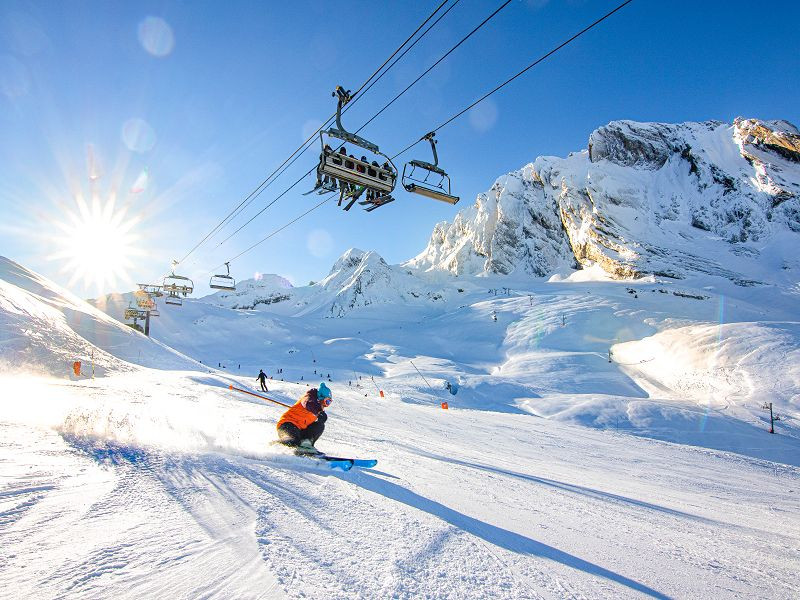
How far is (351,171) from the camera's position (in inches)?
391

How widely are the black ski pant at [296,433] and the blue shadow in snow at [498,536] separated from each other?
1.53 meters

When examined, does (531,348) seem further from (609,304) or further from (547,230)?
(547,230)

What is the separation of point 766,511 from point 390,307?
4582 inches

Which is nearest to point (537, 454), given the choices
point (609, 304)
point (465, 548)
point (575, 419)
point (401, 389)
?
point (465, 548)

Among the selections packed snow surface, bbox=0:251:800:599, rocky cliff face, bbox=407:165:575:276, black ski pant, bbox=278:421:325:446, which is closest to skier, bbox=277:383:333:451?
black ski pant, bbox=278:421:325:446

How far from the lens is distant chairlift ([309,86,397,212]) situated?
383 inches

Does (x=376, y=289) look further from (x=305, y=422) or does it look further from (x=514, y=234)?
Answer: (x=305, y=422)

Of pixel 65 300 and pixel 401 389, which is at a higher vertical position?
pixel 65 300

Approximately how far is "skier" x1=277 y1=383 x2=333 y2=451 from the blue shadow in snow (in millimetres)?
1537

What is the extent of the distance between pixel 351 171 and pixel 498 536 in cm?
871

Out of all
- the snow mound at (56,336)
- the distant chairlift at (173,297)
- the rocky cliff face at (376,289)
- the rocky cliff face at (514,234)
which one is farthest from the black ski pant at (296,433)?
the rocky cliff face at (514,234)

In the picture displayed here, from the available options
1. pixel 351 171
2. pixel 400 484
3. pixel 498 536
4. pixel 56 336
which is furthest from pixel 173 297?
pixel 498 536

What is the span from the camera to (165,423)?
6906 mm

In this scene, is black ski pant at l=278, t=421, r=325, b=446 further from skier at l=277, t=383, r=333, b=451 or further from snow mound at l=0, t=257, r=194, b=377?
snow mound at l=0, t=257, r=194, b=377
